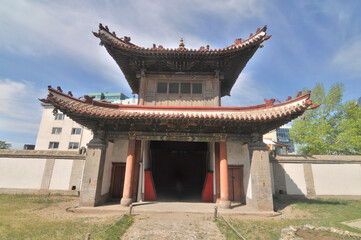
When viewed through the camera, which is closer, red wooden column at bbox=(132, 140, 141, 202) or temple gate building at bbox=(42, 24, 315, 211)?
temple gate building at bbox=(42, 24, 315, 211)

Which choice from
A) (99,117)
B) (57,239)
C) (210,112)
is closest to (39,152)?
(99,117)

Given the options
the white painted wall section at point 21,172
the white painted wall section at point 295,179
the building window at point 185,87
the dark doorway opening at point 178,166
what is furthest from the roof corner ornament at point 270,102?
the white painted wall section at point 21,172

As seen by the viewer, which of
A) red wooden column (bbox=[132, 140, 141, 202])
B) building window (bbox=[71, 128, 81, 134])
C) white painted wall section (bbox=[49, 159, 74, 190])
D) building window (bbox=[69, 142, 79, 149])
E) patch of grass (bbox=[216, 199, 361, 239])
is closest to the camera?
patch of grass (bbox=[216, 199, 361, 239])

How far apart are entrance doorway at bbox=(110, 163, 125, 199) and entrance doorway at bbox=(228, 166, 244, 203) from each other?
5.82m

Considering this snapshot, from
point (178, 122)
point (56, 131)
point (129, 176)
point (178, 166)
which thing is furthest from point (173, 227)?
point (56, 131)

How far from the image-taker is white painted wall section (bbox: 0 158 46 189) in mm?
10875

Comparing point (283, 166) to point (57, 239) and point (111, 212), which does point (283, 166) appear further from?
point (57, 239)

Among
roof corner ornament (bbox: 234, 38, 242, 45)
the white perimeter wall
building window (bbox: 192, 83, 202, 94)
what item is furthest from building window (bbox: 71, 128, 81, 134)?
roof corner ornament (bbox: 234, 38, 242, 45)

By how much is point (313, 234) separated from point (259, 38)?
872 centimetres

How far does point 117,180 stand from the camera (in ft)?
30.0

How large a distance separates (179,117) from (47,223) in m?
5.98

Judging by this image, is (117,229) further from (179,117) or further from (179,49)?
(179,49)

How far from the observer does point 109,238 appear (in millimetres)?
4719

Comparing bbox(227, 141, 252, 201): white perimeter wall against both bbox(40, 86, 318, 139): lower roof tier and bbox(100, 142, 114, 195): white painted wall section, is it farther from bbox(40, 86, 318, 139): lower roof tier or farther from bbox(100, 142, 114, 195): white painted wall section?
bbox(100, 142, 114, 195): white painted wall section
